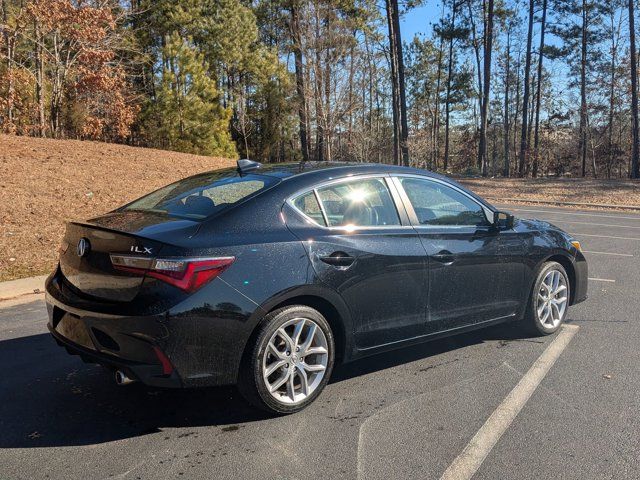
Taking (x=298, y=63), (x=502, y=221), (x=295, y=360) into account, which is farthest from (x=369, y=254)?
(x=298, y=63)

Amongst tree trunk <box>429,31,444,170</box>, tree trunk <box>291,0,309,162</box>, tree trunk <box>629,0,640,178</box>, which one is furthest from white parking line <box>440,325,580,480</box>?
tree trunk <box>429,31,444,170</box>

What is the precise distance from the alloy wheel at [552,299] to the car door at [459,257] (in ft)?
1.25

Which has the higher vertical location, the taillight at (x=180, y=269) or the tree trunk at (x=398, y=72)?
the tree trunk at (x=398, y=72)

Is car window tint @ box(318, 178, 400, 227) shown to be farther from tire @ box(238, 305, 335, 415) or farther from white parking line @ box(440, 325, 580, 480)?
white parking line @ box(440, 325, 580, 480)

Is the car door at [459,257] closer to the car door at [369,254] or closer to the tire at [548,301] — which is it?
the car door at [369,254]

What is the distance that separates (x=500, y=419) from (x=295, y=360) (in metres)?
1.32

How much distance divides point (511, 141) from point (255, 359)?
69795 millimetres

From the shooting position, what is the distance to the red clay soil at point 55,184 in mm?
8508

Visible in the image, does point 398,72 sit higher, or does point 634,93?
point 398,72

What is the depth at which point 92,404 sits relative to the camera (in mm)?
3695

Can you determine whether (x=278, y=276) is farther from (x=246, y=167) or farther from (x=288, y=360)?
(x=246, y=167)

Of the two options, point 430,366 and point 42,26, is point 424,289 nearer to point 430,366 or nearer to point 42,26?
point 430,366

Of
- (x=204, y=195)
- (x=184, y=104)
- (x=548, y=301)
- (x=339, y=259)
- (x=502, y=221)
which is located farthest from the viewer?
(x=184, y=104)

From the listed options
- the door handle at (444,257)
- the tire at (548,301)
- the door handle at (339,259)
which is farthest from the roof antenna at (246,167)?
the tire at (548,301)
